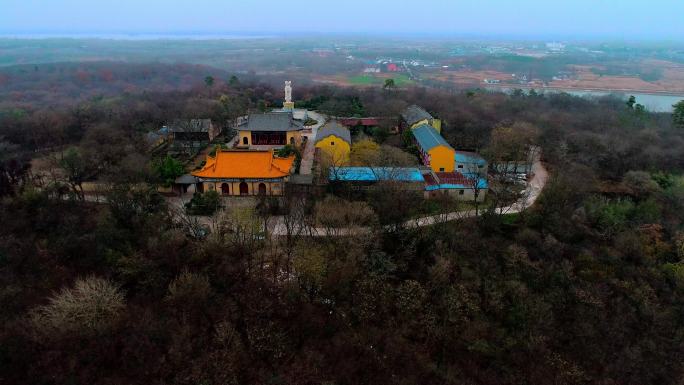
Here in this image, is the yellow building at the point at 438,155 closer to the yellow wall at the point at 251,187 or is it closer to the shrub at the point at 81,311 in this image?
the yellow wall at the point at 251,187

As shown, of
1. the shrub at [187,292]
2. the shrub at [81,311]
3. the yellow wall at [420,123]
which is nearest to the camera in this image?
the shrub at [81,311]

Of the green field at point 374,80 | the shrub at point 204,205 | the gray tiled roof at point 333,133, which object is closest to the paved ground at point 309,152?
the gray tiled roof at point 333,133

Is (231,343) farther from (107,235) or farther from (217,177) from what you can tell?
(217,177)

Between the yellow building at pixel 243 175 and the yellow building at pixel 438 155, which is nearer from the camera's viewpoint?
the yellow building at pixel 243 175

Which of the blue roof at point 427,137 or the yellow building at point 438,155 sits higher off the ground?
the blue roof at point 427,137

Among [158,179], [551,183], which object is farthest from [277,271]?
[551,183]

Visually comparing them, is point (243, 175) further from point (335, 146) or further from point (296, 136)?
point (296, 136)

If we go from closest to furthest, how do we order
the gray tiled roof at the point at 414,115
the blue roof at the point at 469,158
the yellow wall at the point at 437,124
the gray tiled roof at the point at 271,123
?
the blue roof at the point at 469,158, the gray tiled roof at the point at 271,123, the gray tiled roof at the point at 414,115, the yellow wall at the point at 437,124
